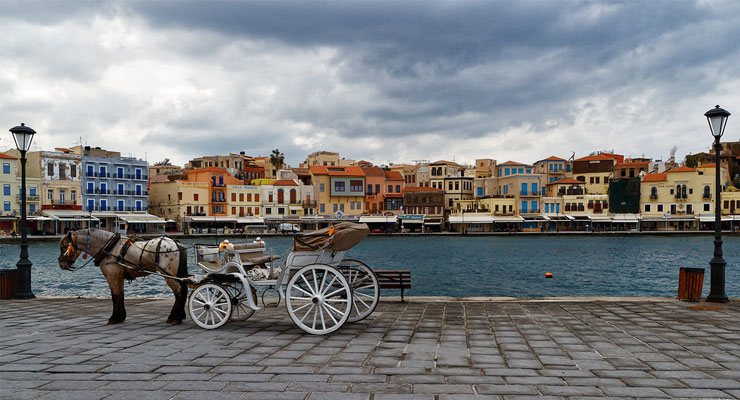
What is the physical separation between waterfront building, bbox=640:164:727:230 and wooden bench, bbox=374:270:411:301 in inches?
2875

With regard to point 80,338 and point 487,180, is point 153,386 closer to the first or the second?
point 80,338

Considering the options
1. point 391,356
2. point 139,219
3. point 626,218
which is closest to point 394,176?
point 626,218

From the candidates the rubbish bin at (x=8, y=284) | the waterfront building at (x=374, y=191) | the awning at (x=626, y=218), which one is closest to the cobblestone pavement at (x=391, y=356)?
the rubbish bin at (x=8, y=284)

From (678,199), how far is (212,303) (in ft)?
262

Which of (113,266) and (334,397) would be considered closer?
(334,397)

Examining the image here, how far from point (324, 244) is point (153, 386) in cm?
316

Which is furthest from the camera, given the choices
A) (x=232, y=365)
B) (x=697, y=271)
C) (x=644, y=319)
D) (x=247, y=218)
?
(x=247, y=218)

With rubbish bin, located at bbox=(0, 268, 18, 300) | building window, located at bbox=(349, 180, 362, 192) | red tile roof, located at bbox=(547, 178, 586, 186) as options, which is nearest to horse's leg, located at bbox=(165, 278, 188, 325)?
rubbish bin, located at bbox=(0, 268, 18, 300)

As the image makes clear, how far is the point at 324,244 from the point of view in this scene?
7195mm

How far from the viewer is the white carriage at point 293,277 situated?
7000mm

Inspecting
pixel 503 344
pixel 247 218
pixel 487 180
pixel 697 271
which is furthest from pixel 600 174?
pixel 503 344

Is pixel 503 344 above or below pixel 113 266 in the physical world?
below

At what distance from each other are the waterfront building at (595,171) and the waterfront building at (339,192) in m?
35.7

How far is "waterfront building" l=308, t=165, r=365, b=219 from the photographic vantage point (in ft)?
243
